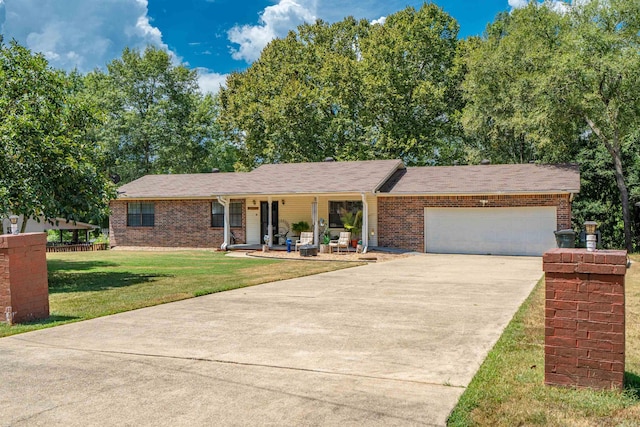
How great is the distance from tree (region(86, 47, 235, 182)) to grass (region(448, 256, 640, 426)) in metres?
37.4

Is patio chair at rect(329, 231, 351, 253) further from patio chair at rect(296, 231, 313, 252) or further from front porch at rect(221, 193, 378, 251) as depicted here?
patio chair at rect(296, 231, 313, 252)

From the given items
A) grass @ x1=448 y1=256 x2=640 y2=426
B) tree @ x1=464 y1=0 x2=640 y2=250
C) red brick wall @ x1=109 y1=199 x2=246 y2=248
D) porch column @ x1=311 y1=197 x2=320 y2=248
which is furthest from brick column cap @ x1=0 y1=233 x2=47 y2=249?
tree @ x1=464 y1=0 x2=640 y2=250

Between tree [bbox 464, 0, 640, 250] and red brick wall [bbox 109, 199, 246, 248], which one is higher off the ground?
tree [bbox 464, 0, 640, 250]

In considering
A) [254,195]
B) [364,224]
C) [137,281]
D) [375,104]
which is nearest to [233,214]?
[254,195]

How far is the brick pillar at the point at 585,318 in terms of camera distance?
4074 millimetres

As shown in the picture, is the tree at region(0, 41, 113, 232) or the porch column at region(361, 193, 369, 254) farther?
the porch column at region(361, 193, 369, 254)

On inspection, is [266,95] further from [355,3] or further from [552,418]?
[552,418]

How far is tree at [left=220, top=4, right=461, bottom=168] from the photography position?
33.3 metres

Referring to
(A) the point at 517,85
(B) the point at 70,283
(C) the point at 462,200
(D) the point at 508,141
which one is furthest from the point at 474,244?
(B) the point at 70,283

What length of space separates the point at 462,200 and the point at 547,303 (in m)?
17.2

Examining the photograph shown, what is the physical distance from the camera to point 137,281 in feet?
39.9

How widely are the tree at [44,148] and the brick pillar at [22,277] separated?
13.6 feet

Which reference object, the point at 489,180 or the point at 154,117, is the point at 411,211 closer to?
the point at 489,180

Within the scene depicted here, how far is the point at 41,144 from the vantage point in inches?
444
